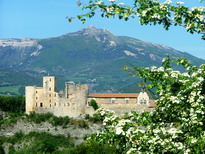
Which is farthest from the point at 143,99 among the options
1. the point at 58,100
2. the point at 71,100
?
the point at 58,100

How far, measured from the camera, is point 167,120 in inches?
497

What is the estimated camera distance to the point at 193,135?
1126cm

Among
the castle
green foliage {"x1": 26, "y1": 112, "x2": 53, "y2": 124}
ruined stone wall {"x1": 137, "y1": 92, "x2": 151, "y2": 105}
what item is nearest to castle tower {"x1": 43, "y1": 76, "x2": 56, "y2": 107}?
the castle

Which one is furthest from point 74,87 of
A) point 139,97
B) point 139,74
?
point 139,74

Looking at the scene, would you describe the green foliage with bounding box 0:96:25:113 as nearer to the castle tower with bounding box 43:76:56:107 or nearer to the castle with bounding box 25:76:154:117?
the castle with bounding box 25:76:154:117

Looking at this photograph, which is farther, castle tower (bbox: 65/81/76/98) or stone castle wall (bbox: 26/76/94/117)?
castle tower (bbox: 65/81/76/98)

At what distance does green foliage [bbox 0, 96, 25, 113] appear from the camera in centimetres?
8944

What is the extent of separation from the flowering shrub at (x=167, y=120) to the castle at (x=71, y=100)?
52.2m

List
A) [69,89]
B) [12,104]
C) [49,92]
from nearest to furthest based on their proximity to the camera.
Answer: [49,92], [69,89], [12,104]

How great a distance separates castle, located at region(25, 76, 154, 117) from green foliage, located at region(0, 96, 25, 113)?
21743 millimetres

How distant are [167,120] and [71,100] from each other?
53.2 metres

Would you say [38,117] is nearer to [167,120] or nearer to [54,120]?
[54,120]

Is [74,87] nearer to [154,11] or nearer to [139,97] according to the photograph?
[139,97]

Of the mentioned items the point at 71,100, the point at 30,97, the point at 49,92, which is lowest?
the point at 30,97
